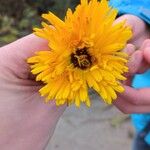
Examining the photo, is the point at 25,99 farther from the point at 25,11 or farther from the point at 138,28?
the point at 25,11

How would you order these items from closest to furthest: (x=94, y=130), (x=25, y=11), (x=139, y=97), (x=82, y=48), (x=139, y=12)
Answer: (x=82, y=48), (x=139, y=97), (x=139, y=12), (x=94, y=130), (x=25, y=11)

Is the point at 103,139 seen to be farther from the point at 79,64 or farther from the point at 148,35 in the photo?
the point at 79,64

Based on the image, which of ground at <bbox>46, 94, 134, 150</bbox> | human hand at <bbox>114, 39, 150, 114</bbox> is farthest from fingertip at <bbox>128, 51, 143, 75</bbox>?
ground at <bbox>46, 94, 134, 150</bbox>

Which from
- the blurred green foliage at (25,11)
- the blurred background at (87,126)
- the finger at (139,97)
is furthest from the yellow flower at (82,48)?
the blurred green foliage at (25,11)

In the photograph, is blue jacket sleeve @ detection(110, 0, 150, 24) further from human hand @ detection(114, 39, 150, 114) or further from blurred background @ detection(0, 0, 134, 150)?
blurred background @ detection(0, 0, 134, 150)

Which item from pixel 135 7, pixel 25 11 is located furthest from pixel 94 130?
pixel 135 7

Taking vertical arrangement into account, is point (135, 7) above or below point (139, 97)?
above

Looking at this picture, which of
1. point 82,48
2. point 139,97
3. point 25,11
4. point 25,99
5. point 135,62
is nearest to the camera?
point 82,48
